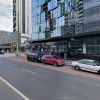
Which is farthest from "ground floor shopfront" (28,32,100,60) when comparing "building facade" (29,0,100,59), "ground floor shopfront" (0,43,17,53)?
"ground floor shopfront" (0,43,17,53)

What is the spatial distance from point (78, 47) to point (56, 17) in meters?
11.1

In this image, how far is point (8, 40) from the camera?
8581 centimetres

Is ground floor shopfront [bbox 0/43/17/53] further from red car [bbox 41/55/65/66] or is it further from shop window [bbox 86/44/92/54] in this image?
shop window [bbox 86/44/92/54]

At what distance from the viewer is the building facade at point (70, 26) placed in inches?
695

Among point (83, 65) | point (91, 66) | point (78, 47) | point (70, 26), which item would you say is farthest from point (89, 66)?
point (70, 26)

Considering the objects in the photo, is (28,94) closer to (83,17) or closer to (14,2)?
(83,17)

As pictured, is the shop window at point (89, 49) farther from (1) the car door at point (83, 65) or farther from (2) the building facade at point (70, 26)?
(1) the car door at point (83, 65)

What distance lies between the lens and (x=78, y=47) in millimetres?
20344

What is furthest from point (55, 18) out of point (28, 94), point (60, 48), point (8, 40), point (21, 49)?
point (8, 40)

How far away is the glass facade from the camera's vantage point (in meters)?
20.5

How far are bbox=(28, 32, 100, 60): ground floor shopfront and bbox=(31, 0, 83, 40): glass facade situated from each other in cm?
202

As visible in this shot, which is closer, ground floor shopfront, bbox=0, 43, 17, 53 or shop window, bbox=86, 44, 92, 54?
shop window, bbox=86, 44, 92, 54

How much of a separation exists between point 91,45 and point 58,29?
998 cm

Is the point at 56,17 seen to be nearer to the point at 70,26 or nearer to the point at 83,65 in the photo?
the point at 70,26
